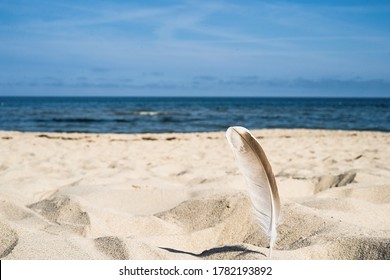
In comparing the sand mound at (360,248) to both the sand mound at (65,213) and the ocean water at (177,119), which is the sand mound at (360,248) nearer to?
the sand mound at (65,213)

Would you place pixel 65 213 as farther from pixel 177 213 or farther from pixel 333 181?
pixel 333 181

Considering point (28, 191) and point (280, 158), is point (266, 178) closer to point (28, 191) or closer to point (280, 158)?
point (28, 191)

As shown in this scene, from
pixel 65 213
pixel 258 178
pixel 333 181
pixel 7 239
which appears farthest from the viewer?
pixel 333 181

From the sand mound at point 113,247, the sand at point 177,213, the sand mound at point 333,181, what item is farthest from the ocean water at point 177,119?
the sand mound at point 113,247

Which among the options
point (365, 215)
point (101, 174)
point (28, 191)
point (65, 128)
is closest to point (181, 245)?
point (365, 215)

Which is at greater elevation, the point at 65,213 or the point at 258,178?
the point at 258,178

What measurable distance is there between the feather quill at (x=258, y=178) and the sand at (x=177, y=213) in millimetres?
161

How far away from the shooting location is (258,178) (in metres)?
2.08

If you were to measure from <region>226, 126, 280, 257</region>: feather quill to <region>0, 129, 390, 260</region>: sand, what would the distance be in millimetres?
161

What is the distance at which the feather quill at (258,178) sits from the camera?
6.42 feet

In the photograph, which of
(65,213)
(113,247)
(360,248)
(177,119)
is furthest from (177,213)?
(177,119)

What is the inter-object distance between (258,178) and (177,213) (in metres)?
1.12
